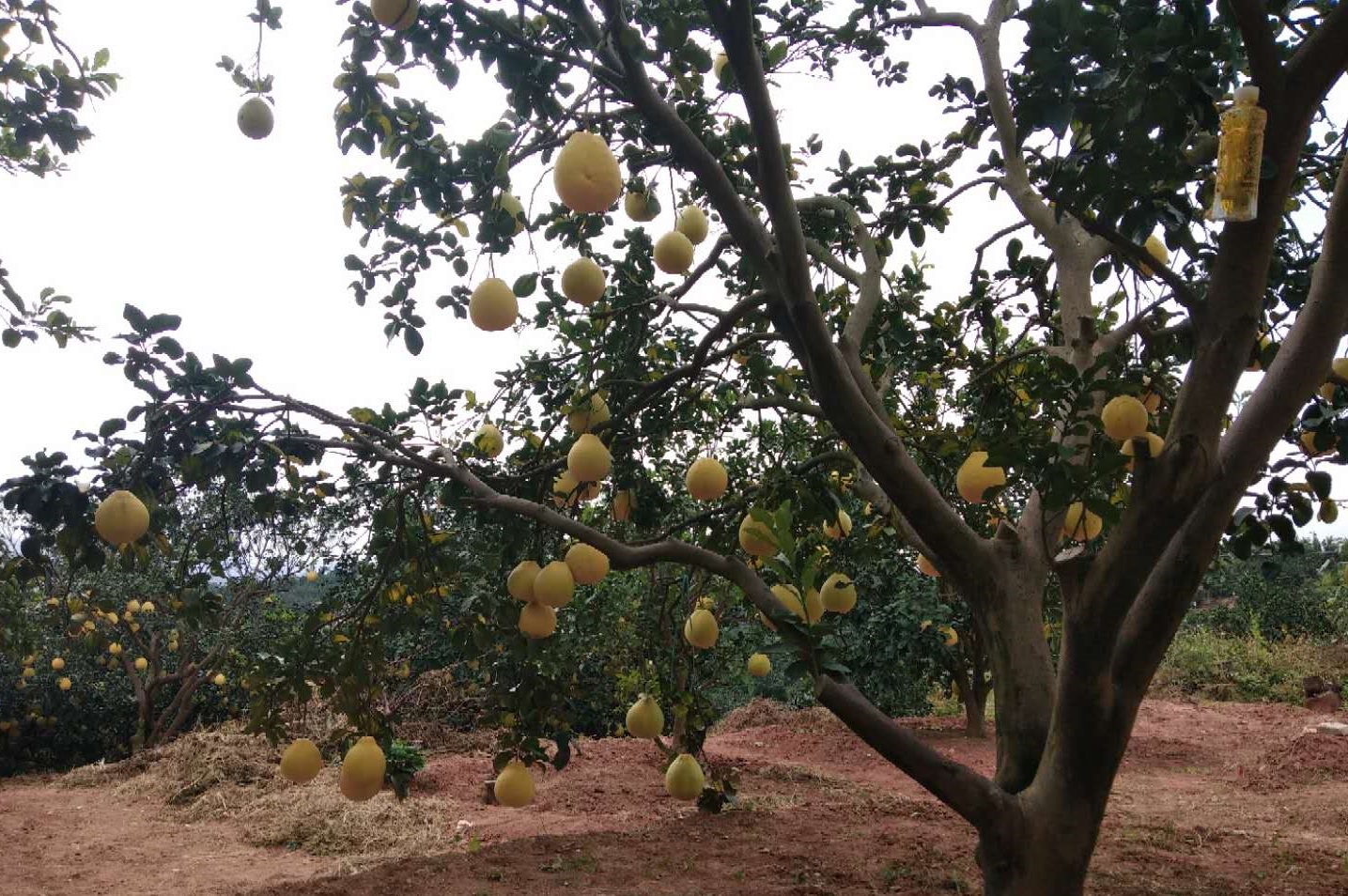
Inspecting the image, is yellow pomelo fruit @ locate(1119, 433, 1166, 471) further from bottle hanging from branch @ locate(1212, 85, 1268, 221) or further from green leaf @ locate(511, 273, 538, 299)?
green leaf @ locate(511, 273, 538, 299)

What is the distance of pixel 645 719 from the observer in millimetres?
3969

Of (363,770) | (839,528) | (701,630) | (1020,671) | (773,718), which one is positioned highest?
(839,528)

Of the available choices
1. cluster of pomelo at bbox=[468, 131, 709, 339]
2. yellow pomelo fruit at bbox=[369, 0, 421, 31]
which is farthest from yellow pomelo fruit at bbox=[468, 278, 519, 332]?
yellow pomelo fruit at bbox=[369, 0, 421, 31]

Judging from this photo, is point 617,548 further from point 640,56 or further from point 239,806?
point 239,806

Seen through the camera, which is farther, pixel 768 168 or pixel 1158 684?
pixel 1158 684

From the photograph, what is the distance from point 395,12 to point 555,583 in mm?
1591

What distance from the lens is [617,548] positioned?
8.91 feet

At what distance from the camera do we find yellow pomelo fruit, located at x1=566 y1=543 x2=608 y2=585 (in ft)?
9.67

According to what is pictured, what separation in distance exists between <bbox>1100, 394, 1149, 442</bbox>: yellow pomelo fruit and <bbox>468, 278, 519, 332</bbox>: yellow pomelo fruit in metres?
1.58

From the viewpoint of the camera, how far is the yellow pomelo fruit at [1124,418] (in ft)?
7.72

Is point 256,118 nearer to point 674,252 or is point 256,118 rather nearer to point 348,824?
point 674,252

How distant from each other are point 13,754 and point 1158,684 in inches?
582

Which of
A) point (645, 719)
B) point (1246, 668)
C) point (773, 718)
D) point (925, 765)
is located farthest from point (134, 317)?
point (1246, 668)

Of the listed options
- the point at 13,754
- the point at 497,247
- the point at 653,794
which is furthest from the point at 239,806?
the point at 497,247
